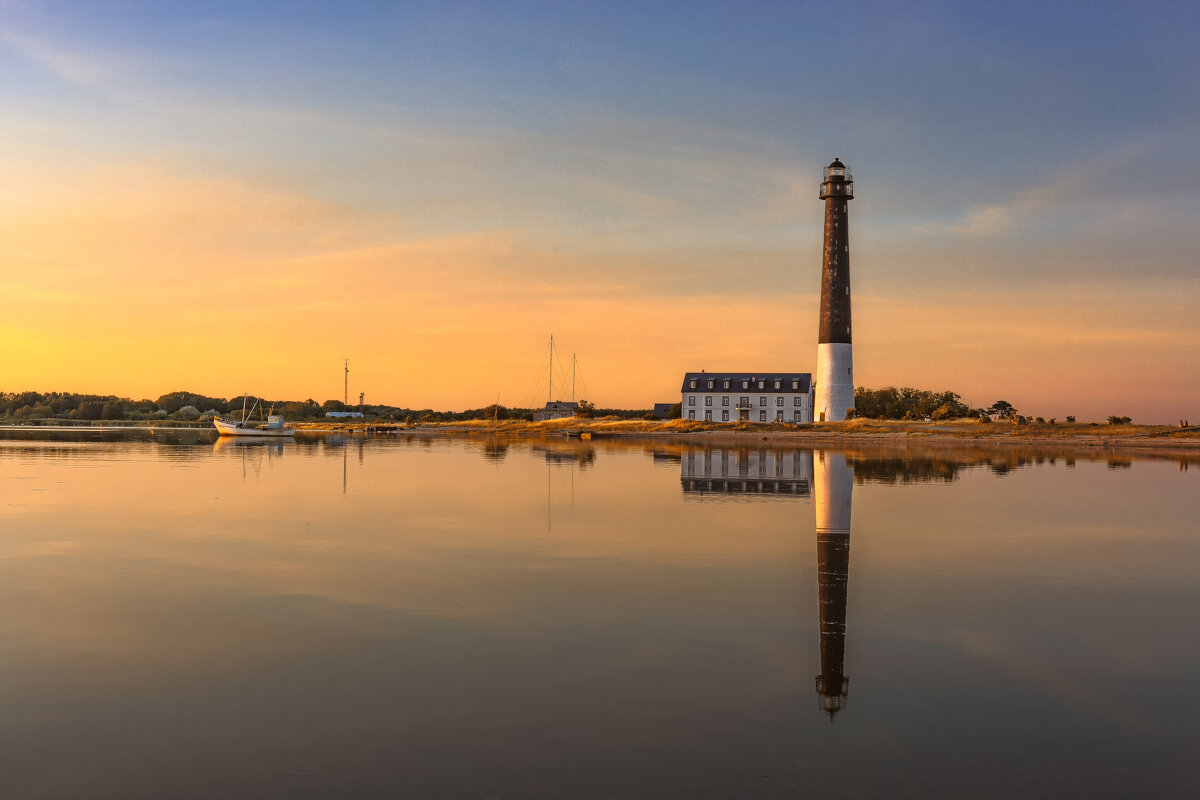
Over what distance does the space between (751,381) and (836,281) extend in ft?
104

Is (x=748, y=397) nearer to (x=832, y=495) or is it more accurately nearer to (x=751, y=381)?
(x=751, y=381)

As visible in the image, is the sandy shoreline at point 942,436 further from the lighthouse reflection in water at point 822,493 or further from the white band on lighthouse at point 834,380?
the lighthouse reflection in water at point 822,493

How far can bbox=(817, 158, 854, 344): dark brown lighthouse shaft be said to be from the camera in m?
76.7

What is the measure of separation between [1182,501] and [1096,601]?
17.7 metres

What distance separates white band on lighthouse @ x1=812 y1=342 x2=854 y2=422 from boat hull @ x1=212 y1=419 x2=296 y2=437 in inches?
2229

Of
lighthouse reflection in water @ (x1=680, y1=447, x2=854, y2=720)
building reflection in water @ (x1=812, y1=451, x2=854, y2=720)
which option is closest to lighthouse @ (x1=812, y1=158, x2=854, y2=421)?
lighthouse reflection in water @ (x1=680, y1=447, x2=854, y2=720)

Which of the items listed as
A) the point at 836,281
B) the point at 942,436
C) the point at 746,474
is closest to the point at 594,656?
the point at 746,474

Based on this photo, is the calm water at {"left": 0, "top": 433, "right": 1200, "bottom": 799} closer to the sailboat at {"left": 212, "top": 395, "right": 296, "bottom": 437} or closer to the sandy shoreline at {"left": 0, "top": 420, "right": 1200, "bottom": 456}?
the sandy shoreline at {"left": 0, "top": 420, "right": 1200, "bottom": 456}

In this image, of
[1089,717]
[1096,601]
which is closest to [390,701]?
[1089,717]

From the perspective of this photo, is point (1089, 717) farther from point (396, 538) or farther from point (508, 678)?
point (396, 538)

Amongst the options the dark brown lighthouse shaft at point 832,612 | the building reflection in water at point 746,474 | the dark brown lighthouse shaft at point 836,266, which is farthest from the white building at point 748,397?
the dark brown lighthouse shaft at point 832,612

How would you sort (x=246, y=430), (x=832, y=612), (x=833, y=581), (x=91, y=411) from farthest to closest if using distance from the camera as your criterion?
(x=91, y=411) → (x=246, y=430) → (x=833, y=581) → (x=832, y=612)

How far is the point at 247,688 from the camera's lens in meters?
8.70

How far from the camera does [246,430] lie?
95375mm
